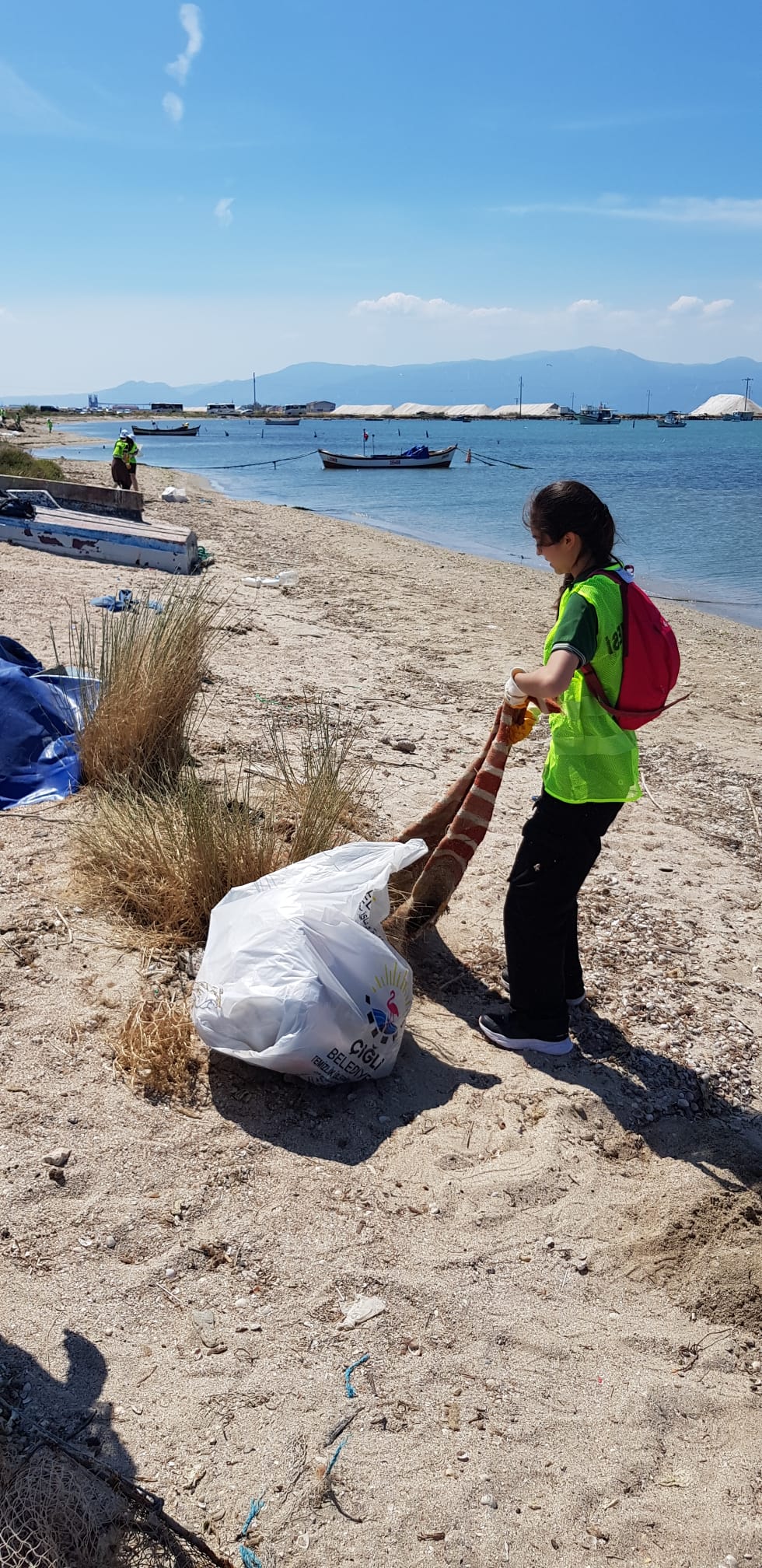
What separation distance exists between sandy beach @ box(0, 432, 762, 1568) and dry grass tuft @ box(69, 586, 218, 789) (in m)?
0.42

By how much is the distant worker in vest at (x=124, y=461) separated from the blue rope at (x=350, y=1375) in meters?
15.8

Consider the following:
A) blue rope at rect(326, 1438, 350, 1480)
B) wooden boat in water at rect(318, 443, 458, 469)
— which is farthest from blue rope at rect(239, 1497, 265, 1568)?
wooden boat in water at rect(318, 443, 458, 469)

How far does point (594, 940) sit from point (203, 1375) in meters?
2.35

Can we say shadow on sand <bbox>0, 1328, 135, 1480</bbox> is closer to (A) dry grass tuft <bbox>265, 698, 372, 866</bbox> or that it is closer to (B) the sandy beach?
(B) the sandy beach

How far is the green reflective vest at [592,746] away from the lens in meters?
2.79

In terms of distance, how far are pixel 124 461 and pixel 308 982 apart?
15573 mm

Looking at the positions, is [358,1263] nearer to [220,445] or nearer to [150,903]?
[150,903]

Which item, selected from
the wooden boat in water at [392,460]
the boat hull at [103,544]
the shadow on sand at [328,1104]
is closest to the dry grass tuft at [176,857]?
the shadow on sand at [328,1104]

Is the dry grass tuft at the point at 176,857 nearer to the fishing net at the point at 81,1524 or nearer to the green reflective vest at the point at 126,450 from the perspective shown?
the fishing net at the point at 81,1524

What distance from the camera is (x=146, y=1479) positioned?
1.77 m

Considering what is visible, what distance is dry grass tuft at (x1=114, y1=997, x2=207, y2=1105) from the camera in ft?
9.02

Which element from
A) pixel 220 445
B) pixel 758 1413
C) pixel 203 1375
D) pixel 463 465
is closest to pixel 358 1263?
pixel 203 1375

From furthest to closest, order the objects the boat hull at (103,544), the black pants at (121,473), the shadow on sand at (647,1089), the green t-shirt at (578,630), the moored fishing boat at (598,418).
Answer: the moored fishing boat at (598,418) < the black pants at (121,473) < the boat hull at (103,544) < the shadow on sand at (647,1089) < the green t-shirt at (578,630)

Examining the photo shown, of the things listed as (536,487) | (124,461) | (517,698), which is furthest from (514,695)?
(124,461)
